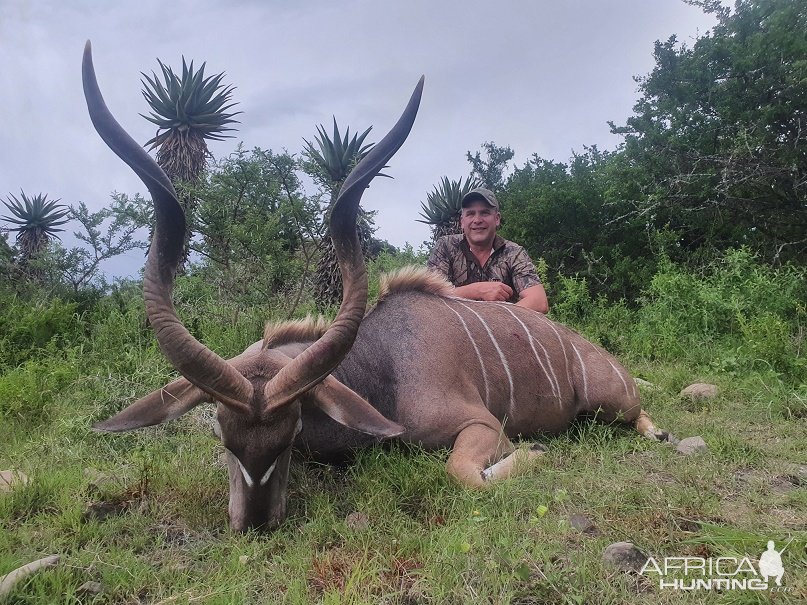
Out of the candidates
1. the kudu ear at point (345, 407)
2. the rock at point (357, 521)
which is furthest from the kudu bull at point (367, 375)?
the rock at point (357, 521)

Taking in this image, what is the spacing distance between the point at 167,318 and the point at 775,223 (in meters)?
9.08

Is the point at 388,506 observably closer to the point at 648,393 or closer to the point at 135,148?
the point at 135,148

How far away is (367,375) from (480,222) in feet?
8.13

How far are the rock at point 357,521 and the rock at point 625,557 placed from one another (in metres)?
0.78

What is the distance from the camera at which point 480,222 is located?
5043mm

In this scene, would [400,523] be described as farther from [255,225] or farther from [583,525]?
[255,225]

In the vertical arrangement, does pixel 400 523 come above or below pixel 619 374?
above

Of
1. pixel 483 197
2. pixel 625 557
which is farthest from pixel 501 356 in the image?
pixel 483 197

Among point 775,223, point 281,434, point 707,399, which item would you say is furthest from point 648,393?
point 775,223

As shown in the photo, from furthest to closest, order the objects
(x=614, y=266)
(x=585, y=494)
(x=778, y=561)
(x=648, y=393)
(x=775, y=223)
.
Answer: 1. (x=614, y=266)
2. (x=775, y=223)
3. (x=648, y=393)
4. (x=585, y=494)
5. (x=778, y=561)

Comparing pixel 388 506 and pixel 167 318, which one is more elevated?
pixel 167 318

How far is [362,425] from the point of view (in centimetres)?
240

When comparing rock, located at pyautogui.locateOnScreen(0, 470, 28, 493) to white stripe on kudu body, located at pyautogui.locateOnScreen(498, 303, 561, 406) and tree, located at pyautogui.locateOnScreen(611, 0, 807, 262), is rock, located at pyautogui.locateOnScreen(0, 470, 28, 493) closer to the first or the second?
white stripe on kudu body, located at pyautogui.locateOnScreen(498, 303, 561, 406)

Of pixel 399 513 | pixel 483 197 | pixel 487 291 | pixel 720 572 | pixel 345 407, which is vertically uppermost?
pixel 483 197
